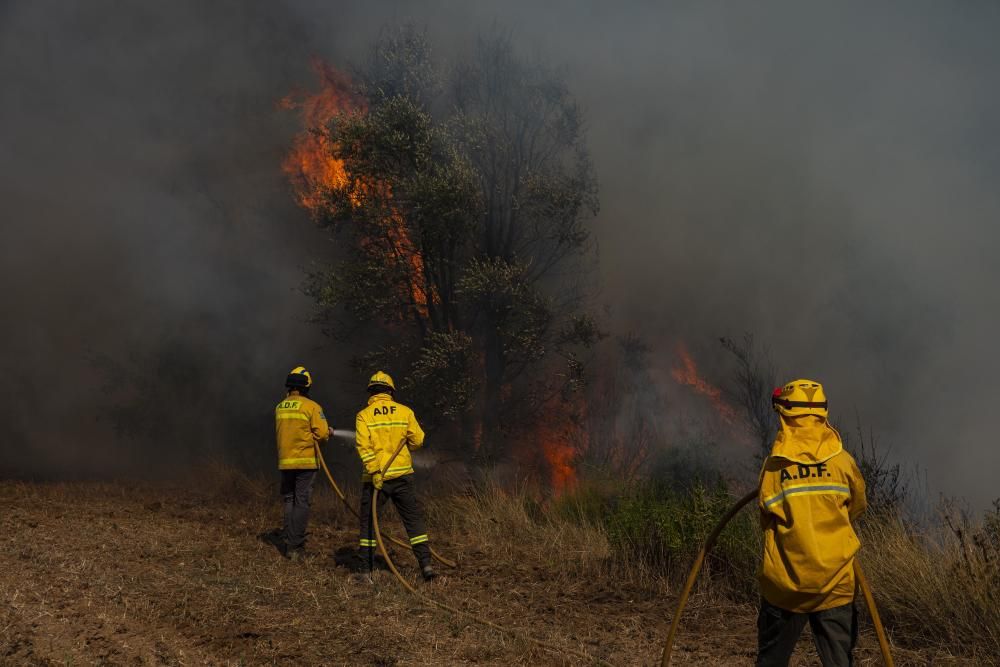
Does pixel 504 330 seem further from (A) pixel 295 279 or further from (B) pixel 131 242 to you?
(B) pixel 131 242

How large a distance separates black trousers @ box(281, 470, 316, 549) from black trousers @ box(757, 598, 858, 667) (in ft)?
18.5

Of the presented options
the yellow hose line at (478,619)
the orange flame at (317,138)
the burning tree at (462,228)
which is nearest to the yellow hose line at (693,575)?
the yellow hose line at (478,619)

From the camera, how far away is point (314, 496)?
1167 cm

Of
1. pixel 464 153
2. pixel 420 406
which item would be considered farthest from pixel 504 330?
pixel 464 153

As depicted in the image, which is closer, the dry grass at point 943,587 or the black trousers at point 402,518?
the dry grass at point 943,587

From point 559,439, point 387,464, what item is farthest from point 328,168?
point 387,464

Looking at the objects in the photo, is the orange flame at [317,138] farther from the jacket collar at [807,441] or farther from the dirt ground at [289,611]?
the jacket collar at [807,441]

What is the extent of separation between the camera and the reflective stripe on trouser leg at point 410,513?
7.38m

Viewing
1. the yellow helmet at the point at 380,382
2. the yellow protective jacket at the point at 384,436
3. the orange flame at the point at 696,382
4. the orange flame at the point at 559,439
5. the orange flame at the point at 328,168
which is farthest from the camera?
the orange flame at the point at 696,382

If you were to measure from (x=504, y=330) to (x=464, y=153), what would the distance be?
3.17 metres

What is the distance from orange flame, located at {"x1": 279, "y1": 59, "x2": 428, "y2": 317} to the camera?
553 inches

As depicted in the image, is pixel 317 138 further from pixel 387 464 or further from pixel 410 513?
pixel 410 513

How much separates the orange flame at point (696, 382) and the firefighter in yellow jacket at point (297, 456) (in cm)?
1114

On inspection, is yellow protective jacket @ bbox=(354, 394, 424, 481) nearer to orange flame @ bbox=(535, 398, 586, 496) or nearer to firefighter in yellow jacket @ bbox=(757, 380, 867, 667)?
firefighter in yellow jacket @ bbox=(757, 380, 867, 667)
